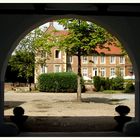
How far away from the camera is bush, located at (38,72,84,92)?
42.2 metres

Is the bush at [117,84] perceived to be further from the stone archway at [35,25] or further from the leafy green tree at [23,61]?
the stone archway at [35,25]

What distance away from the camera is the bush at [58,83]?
42250mm

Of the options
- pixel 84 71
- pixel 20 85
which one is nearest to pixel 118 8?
pixel 20 85

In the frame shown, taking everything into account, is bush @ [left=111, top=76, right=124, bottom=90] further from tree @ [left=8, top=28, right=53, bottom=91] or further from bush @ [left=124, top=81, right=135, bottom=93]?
tree @ [left=8, top=28, right=53, bottom=91]

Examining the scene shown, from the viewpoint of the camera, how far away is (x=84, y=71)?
67938mm

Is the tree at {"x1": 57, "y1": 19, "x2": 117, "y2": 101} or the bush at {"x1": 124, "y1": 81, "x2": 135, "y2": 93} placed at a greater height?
the tree at {"x1": 57, "y1": 19, "x2": 117, "y2": 101}

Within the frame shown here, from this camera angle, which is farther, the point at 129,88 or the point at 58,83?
the point at 129,88

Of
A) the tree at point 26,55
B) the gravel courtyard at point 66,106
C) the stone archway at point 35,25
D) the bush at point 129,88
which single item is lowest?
the gravel courtyard at point 66,106

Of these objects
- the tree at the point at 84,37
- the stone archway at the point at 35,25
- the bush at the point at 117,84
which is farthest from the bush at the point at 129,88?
the stone archway at the point at 35,25

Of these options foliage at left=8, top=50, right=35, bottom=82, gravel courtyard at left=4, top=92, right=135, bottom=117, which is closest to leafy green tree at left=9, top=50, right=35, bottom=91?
foliage at left=8, top=50, right=35, bottom=82

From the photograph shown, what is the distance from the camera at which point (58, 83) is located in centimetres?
4244

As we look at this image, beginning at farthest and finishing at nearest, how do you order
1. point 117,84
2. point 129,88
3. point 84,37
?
point 117,84, point 129,88, point 84,37

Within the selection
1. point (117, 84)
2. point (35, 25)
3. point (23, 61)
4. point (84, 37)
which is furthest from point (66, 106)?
point (117, 84)

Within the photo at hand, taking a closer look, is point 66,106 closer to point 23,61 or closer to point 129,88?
point 23,61
